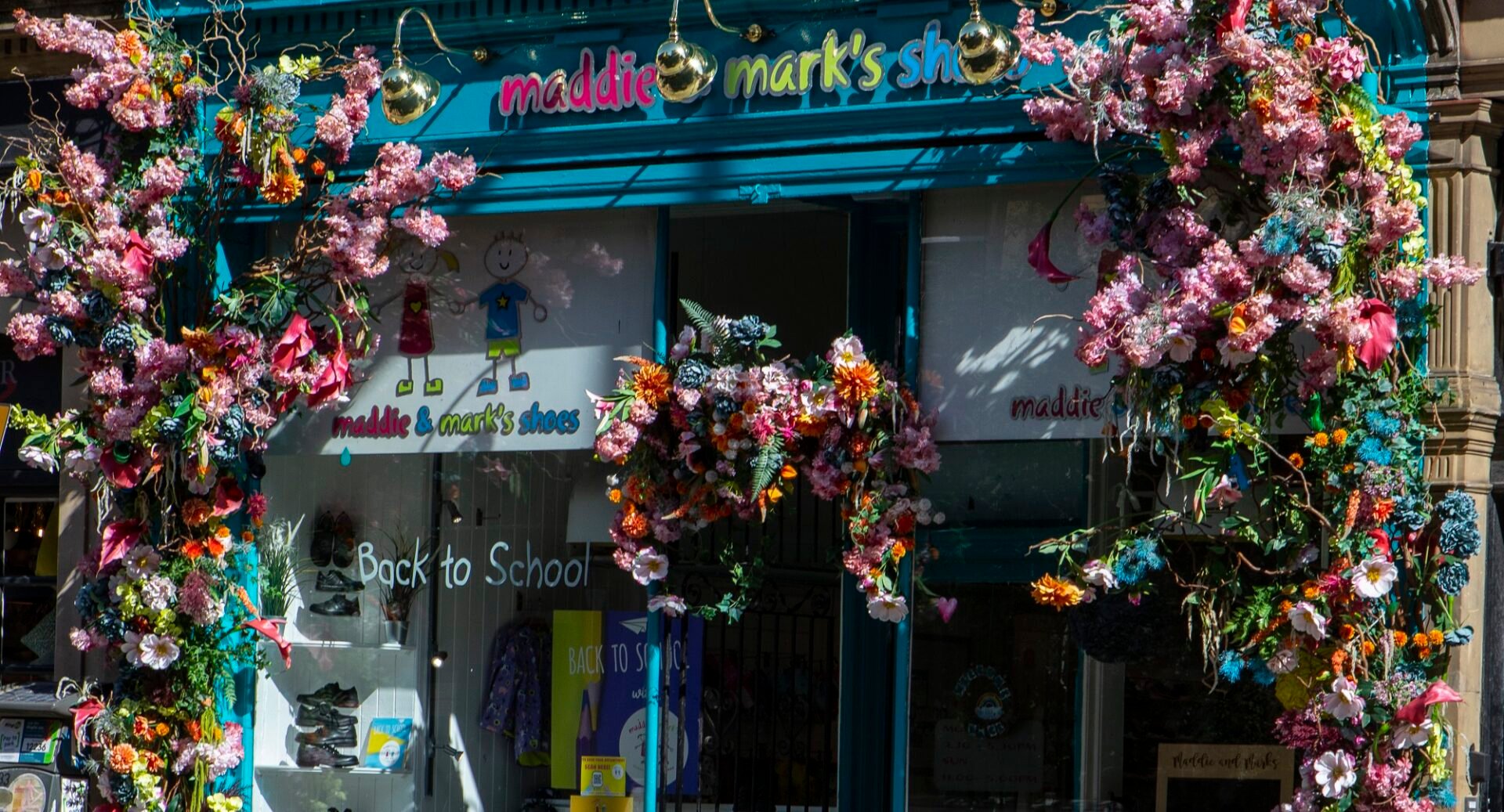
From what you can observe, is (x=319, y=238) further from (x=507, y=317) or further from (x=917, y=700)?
(x=917, y=700)

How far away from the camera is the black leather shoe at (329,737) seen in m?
8.81

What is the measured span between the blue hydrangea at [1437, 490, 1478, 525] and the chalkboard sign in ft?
3.75

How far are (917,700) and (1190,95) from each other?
2.56 meters

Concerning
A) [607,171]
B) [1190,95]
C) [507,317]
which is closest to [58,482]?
[507,317]

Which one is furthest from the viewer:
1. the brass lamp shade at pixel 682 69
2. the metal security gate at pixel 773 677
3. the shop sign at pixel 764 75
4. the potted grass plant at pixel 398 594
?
the potted grass plant at pixel 398 594

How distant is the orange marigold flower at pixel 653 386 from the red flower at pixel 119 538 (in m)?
2.42

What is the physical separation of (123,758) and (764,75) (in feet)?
13.1

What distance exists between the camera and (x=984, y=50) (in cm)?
720

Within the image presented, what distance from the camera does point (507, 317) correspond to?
8.31 m

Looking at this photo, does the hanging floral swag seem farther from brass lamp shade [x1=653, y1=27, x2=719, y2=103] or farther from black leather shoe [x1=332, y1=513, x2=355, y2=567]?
black leather shoe [x1=332, y1=513, x2=355, y2=567]

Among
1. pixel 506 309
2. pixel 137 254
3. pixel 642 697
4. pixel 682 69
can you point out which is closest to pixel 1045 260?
pixel 682 69

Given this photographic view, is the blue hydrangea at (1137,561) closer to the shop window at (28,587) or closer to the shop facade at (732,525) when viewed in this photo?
the shop facade at (732,525)

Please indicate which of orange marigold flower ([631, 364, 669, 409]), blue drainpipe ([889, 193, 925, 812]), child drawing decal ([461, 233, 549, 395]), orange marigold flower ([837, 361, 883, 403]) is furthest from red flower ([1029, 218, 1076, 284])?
child drawing decal ([461, 233, 549, 395])

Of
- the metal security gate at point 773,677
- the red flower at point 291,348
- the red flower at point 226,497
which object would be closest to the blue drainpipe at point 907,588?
the metal security gate at point 773,677
